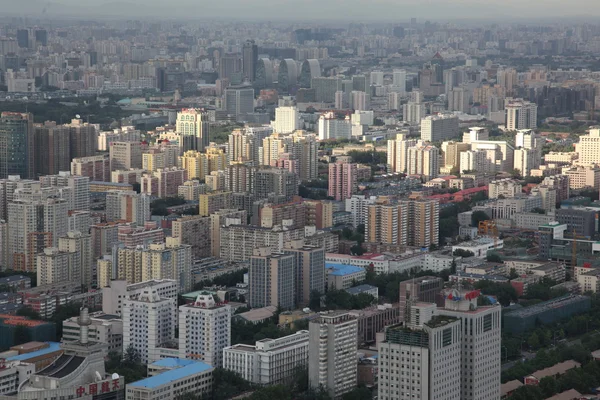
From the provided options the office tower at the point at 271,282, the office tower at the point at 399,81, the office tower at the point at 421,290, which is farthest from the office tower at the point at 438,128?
the office tower at the point at 421,290

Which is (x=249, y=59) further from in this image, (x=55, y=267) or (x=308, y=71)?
(x=55, y=267)

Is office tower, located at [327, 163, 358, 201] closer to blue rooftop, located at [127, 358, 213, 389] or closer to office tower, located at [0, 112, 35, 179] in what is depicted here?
office tower, located at [0, 112, 35, 179]

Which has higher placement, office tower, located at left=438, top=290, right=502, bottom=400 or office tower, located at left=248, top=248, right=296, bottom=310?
office tower, located at left=438, top=290, right=502, bottom=400

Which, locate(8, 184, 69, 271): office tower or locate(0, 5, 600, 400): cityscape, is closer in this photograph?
locate(0, 5, 600, 400): cityscape

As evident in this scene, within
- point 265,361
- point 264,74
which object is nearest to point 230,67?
point 264,74

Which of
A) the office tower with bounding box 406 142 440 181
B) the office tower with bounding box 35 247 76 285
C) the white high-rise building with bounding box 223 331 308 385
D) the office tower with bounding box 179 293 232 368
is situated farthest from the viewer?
the office tower with bounding box 406 142 440 181

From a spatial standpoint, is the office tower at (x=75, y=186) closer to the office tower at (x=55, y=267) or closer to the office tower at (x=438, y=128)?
the office tower at (x=55, y=267)

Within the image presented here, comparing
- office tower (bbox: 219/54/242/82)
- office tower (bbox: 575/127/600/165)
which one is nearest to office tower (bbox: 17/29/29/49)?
office tower (bbox: 219/54/242/82)
